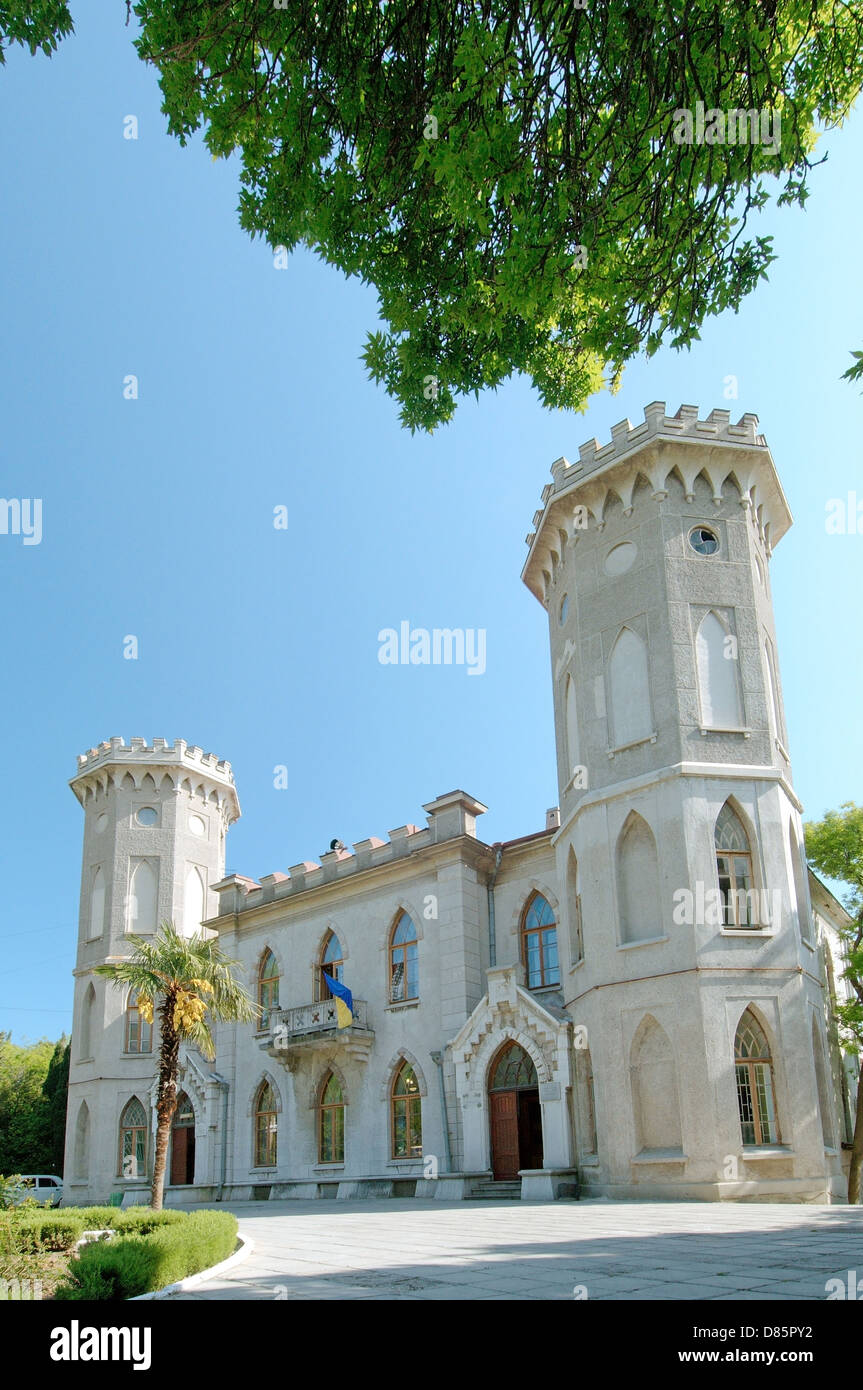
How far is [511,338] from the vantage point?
9.45 metres

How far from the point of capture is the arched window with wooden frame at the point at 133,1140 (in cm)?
3462

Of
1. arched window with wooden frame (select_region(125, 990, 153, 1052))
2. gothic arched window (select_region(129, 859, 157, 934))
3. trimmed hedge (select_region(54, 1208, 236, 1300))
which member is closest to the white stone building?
arched window with wooden frame (select_region(125, 990, 153, 1052))

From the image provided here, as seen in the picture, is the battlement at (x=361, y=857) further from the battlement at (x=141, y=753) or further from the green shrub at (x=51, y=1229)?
the green shrub at (x=51, y=1229)

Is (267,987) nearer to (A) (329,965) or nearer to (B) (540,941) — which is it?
(A) (329,965)

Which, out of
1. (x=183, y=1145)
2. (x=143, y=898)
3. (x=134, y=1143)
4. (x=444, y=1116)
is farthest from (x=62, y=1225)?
(x=143, y=898)

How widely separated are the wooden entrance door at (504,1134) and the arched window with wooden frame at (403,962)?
3.89m

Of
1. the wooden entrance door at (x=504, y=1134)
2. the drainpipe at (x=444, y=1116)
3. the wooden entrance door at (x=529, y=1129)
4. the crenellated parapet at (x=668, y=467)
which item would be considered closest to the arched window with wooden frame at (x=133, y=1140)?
the drainpipe at (x=444, y=1116)

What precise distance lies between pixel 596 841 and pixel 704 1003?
157 inches

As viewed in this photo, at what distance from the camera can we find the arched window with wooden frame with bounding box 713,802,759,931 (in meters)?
20.1

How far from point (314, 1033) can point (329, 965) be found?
2.59 m

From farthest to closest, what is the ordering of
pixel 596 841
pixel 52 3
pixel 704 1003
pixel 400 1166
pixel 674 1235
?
pixel 400 1166 → pixel 596 841 → pixel 704 1003 → pixel 674 1235 → pixel 52 3

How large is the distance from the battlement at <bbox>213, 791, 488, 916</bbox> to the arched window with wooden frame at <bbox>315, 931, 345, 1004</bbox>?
169cm

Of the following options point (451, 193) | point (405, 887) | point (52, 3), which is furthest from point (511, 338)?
point (405, 887)
